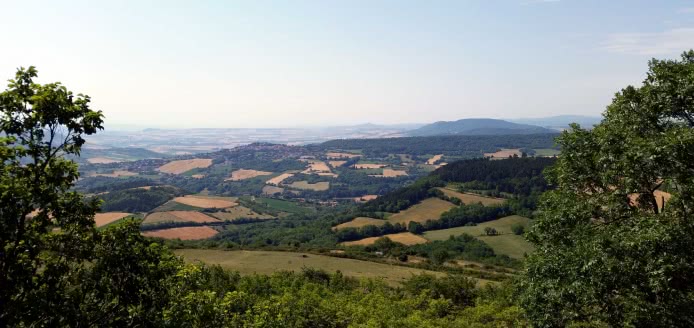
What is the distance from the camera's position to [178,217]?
17725 centimetres

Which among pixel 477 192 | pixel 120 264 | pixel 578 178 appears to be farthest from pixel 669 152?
pixel 477 192

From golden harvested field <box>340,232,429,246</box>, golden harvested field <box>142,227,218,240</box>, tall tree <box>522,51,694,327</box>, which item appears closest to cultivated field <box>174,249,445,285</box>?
golden harvested field <box>340,232,429,246</box>

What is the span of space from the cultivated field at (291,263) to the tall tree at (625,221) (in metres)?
50.6

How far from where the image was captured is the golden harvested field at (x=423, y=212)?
157 metres

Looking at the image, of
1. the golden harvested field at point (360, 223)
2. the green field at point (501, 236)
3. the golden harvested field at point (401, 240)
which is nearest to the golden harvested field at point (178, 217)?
the golden harvested field at point (360, 223)

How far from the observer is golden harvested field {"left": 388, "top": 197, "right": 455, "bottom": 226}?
157 m

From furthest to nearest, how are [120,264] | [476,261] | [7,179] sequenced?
1. [476,261]
2. [120,264]
3. [7,179]

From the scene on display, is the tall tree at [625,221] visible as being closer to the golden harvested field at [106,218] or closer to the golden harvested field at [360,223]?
the golden harvested field at [360,223]

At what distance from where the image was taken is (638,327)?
1930cm

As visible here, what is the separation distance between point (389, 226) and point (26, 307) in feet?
A: 457

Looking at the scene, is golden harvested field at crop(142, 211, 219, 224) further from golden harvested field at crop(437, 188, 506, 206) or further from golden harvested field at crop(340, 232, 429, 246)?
golden harvested field at crop(437, 188, 506, 206)

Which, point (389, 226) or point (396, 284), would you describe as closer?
point (396, 284)

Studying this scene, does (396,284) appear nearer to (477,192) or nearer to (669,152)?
(669,152)

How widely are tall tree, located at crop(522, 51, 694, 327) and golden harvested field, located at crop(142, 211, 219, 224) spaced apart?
169964 millimetres
